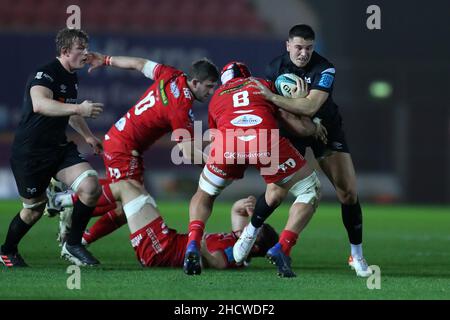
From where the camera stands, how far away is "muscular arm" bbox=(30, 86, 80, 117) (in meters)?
7.08

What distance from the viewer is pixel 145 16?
20.2 metres

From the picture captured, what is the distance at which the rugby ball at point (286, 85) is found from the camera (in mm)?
7324

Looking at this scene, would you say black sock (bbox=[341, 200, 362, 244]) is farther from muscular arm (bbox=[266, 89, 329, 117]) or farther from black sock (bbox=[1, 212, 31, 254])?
black sock (bbox=[1, 212, 31, 254])

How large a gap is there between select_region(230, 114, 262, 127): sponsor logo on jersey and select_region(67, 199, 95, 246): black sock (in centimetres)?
144

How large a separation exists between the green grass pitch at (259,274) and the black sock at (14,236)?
0.69 ft

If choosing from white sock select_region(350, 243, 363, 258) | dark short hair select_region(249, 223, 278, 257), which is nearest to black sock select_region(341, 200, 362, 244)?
white sock select_region(350, 243, 363, 258)

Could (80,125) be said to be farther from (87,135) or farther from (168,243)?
(168,243)

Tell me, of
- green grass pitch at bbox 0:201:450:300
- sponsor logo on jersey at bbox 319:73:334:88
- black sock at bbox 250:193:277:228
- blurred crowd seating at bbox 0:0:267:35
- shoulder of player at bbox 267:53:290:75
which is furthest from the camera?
blurred crowd seating at bbox 0:0:267:35

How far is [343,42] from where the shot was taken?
66.2 ft

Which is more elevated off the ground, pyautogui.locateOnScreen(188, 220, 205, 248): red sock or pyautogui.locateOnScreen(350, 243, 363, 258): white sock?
pyautogui.locateOnScreen(188, 220, 205, 248): red sock

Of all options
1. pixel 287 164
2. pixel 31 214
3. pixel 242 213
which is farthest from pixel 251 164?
pixel 31 214

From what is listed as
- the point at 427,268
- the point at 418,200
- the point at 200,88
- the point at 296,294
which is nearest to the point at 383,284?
the point at 296,294

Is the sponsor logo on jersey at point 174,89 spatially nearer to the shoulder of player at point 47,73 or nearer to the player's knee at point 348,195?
the shoulder of player at point 47,73

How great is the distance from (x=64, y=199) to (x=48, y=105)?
3.82 ft
